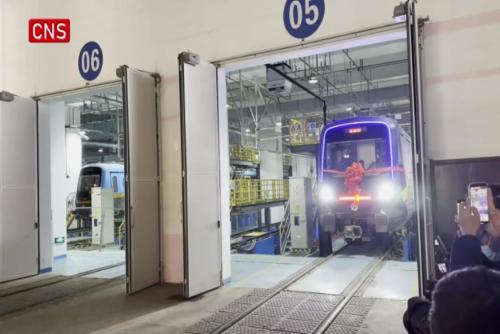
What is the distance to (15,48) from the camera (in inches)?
295

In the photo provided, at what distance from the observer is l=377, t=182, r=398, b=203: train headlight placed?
8.03m

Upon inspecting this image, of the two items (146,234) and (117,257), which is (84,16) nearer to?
(146,234)

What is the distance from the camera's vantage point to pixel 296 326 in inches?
157

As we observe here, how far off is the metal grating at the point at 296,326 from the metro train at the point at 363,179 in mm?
4176

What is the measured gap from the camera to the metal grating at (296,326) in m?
3.88

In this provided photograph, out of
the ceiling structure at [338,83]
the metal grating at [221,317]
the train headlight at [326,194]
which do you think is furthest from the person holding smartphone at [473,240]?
the ceiling structure at [338,83]

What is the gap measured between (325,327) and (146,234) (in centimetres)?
288

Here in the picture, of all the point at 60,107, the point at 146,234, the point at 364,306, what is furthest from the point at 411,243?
the point at 60,107

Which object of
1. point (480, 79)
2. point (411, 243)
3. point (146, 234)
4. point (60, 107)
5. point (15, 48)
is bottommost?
point (411, 243)

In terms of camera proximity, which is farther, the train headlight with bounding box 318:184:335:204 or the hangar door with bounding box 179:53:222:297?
the train headlight with bounding box 318:184:335:204

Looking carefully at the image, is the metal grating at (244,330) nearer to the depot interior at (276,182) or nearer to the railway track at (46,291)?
the depot interior at (276,182)

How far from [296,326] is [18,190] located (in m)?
5.31

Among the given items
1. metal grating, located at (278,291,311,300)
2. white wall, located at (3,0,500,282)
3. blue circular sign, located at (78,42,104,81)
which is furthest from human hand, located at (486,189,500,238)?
blue circular sign, located at (78,42,104,81)

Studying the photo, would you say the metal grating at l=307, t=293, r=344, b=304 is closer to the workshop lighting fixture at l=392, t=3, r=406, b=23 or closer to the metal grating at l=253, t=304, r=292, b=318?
the metal grating at l=253, t=304, r=292, b=318
